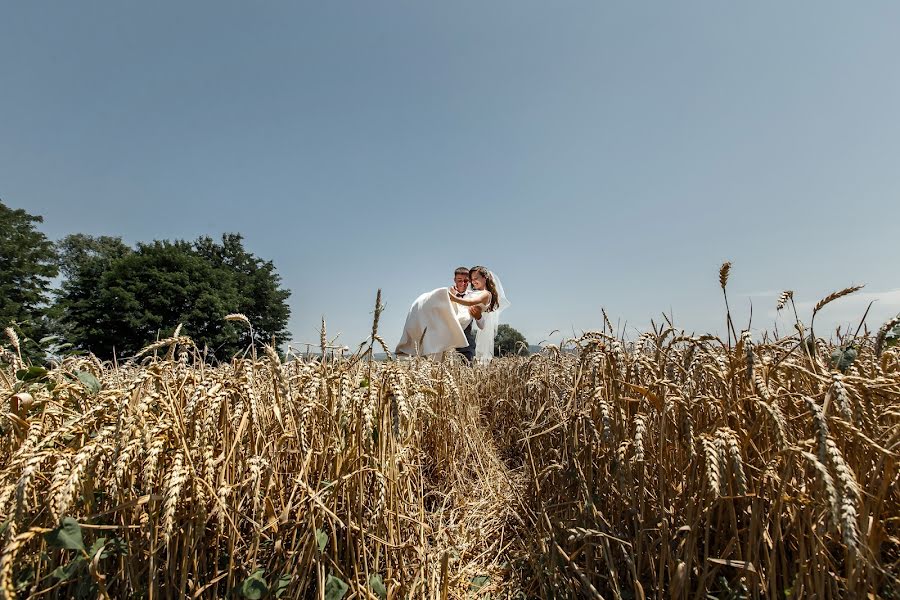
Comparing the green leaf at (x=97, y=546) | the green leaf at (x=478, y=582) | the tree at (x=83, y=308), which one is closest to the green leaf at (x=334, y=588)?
the green leaf at (x=97, y=546)

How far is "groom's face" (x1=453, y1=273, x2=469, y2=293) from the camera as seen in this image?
8031mm

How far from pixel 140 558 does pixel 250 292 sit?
30658 mm

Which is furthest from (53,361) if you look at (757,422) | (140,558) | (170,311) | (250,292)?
(250,292)

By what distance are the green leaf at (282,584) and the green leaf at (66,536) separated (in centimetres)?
46

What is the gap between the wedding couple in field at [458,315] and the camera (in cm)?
732

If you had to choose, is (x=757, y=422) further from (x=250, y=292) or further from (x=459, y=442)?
(x=250, y=292)

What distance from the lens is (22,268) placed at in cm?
1922

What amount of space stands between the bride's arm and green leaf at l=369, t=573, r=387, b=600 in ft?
20.0

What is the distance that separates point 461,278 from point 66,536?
7.28 m

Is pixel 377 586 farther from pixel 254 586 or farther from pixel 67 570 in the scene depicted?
pixel 67 570

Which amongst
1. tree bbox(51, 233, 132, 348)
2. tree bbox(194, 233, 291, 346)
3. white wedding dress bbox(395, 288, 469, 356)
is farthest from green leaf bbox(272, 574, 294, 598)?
tree bbox(194, 233, 291, 346)

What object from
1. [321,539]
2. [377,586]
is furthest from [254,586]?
[377,586]

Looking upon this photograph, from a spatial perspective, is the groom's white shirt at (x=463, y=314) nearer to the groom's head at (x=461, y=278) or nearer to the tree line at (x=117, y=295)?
the groom's head at (x=461, y=278)

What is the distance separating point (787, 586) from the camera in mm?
1011
